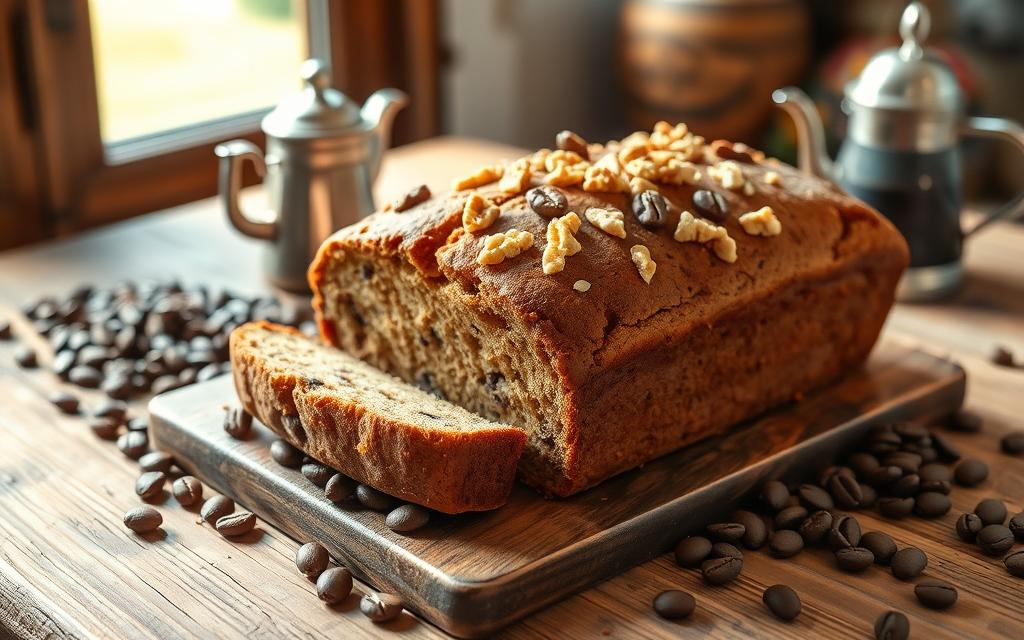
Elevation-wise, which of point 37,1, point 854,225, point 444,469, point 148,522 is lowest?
point 148,522

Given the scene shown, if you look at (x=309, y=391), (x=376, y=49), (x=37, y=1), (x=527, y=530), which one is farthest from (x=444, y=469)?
(x=376, y=49)

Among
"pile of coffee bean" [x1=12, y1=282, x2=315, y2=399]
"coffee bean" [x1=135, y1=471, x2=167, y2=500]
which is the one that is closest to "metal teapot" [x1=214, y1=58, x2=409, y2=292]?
"pile of coffee bean" [x1=12, y1=282, x2=315, y2=399]

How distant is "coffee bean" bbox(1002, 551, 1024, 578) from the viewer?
5.23ft

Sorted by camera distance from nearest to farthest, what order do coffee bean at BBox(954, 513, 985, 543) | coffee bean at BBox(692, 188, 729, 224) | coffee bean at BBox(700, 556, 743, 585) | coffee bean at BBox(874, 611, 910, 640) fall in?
coffee bean at BBox(874, 611, 910, 640) → coffee bean at BBox(700, 556, 743, 585) → coffee bean at BBox(954, 513, 985, 543) → coffee bean at BBox(692, 188, 729, 224)

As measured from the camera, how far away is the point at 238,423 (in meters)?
1.86

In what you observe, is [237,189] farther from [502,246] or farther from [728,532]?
[728,532]

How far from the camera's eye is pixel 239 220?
2.53m

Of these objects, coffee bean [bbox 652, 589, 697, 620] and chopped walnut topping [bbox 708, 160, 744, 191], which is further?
chopped walnut topping [bbox 708, 160, 744, 191]

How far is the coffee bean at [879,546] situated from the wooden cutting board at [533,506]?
19cm

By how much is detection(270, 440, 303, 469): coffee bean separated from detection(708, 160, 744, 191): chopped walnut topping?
848mm

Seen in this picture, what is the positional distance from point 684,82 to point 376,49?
4.01 feet

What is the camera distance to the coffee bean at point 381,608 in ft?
4.92

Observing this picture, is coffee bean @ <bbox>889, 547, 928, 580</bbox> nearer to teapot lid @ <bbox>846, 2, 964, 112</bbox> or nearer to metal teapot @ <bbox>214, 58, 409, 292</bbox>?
teapot lid @ <bbox>846, 2, 964, 112</bbox>

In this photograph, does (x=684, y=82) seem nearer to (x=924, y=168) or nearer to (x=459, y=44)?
(x=459, y=44)
